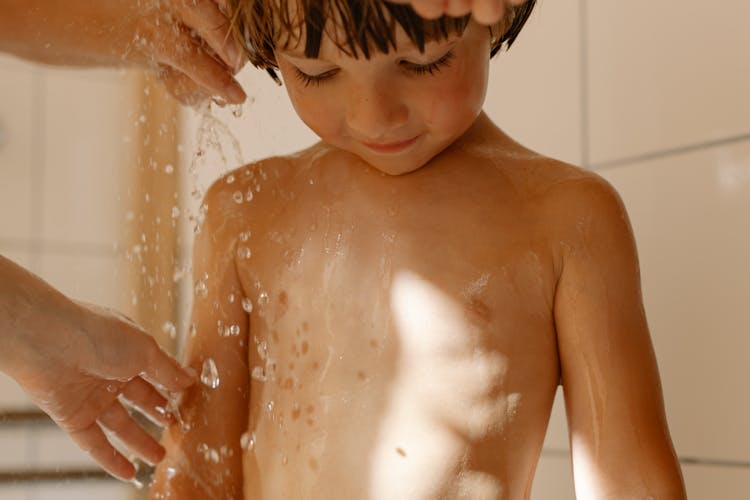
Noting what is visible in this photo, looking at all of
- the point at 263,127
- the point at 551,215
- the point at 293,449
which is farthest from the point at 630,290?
the point at 263,127

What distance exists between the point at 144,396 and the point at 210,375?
0.07 metres

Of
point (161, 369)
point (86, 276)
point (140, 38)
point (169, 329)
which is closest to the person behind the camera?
point (161, 369)

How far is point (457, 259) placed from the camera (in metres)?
0.89

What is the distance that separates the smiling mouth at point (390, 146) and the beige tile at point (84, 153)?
110cm

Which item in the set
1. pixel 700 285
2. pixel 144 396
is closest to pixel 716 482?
pixel 700 285

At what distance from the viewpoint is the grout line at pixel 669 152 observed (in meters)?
0.95

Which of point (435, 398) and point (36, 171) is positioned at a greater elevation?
point (36, 171)

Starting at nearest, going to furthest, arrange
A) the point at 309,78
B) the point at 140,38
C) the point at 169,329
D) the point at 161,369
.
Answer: the point at 309,78 → the point at 161,369 → the point at 140,38 → the point at 169,329

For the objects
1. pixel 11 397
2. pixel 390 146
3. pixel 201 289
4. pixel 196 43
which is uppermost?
pixel 196 43

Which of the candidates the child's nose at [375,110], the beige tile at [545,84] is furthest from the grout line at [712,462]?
the child's nose at [375,110]

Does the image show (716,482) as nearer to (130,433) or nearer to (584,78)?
(584,78)

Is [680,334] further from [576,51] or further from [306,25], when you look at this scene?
[306,25]

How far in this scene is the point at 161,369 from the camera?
3.12ft

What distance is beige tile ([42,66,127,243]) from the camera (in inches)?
72.1
